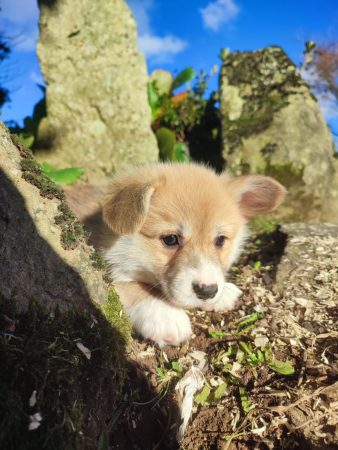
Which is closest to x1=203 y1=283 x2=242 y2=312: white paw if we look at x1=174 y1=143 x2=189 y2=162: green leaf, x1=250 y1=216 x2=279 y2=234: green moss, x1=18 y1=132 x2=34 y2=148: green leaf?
x1=250 y1=216 x2=279 y2=234: green moss

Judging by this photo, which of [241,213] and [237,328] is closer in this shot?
[237,328]

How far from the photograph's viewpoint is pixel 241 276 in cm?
377

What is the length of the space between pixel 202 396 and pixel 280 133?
5318 millimetres

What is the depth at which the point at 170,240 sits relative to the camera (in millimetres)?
2885

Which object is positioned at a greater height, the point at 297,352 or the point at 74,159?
the point at 74,159

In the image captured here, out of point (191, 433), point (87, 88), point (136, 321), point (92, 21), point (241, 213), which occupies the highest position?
point (92, 21)

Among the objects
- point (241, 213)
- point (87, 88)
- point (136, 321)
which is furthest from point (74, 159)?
point (136, 321)

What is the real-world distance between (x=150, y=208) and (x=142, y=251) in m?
0.31

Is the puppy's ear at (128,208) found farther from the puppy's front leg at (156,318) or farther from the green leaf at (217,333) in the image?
the green leaf at (217,333)

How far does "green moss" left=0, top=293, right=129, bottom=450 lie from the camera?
1394 mm

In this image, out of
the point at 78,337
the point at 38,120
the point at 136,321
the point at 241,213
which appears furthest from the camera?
the point at 38,120

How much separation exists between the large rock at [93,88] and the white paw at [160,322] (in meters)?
4.35

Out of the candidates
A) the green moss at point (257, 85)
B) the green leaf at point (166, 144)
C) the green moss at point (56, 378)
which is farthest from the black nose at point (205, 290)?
the green leaf at point (166, 144)

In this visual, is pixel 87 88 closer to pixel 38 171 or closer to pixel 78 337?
pixel 38 171
